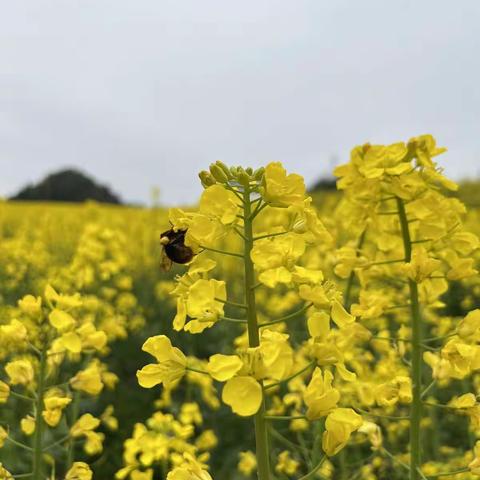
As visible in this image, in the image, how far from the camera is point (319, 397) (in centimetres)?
133

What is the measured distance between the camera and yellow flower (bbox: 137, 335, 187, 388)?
145cm

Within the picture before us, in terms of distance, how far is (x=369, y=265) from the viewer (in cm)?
226

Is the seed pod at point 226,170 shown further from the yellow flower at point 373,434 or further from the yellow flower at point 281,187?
the yellow flower at point 373,434

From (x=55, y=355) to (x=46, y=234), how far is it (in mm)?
7402

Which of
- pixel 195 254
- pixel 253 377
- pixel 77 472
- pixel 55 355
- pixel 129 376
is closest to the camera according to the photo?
pixel 253 377

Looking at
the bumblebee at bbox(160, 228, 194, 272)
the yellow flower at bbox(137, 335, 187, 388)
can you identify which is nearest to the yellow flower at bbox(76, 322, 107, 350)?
the bumblebee at bbox(160, 228, 194, 272)

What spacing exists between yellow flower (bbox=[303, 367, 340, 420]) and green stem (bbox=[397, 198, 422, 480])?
0.71 m

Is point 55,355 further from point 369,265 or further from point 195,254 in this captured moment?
point 369,265

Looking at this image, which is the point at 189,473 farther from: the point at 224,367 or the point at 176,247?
the point at 176,247

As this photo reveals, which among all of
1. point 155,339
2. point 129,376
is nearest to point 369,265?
point 155,339

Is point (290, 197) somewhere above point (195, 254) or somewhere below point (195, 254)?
above

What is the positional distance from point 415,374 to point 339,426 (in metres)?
0.72

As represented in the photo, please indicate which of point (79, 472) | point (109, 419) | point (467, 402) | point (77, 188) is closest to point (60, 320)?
point (79, 472)

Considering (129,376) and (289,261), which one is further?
(129,376)
